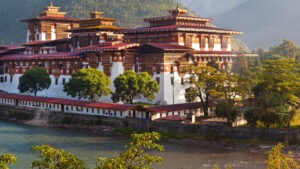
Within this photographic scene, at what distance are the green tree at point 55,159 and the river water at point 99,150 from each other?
24.4 metres

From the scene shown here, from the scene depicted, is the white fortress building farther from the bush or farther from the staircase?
the bush

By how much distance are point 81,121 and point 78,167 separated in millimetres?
48577

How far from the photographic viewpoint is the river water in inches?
1780

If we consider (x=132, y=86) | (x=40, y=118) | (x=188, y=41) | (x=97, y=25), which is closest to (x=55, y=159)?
(x=132, y=86)

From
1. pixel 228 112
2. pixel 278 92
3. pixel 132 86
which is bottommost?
pixel 228 112

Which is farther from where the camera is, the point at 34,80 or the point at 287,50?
the point at 287,50

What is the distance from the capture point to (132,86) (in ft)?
222

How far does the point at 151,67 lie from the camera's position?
247 ft

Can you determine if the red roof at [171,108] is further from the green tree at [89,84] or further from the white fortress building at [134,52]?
the green tree at [89,84]

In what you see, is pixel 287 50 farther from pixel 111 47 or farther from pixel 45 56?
pixel 45 56

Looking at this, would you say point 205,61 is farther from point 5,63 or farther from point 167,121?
point 5,63

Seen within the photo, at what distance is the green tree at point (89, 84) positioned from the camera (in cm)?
6981

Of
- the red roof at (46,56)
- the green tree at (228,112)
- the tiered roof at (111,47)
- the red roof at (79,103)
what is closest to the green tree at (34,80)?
the red roof at (79,103)

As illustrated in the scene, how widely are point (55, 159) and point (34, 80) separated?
65704 millimetres
